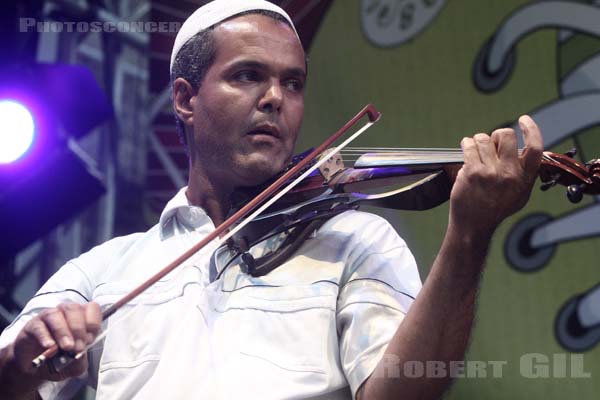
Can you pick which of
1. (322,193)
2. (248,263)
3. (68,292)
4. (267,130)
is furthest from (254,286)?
(68,292)

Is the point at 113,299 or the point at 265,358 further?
the point at 113,299

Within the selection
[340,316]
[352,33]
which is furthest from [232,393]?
[352,33]

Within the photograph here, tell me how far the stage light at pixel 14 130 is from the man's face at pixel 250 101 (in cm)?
98

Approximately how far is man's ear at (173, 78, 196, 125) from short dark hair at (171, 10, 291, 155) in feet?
0.05

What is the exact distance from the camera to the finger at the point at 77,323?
4.51ft

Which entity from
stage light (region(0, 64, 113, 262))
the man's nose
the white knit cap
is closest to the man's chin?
the man's nose

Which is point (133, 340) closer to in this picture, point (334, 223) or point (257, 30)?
point (334, 223)

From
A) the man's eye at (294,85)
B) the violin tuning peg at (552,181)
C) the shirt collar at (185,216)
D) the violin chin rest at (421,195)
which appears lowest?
the shirt collar at (185,216)

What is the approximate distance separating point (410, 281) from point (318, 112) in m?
1.04

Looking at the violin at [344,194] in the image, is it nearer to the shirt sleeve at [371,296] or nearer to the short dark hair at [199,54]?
the shirt sleeve at [371,296]

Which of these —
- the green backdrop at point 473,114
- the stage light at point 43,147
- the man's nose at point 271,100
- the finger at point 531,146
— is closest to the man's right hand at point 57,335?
the man's nose at point 271,100

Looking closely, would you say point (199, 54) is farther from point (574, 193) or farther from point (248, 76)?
point (574, 193)

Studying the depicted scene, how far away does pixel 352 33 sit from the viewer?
103 inches

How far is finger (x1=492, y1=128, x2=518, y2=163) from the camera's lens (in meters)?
1.34
